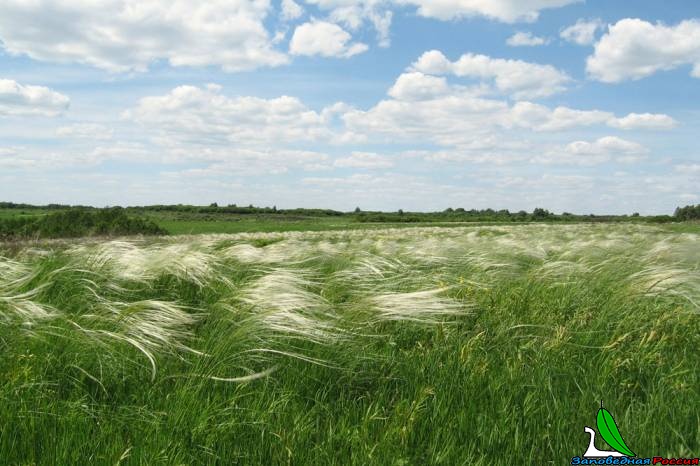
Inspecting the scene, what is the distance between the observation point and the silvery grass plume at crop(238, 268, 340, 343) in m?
2.93

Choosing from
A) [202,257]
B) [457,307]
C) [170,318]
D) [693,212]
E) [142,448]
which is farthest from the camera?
[693,212]

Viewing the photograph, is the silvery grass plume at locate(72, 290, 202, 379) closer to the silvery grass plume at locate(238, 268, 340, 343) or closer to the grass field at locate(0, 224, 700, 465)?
the grass field at locate(0, 224, 700, 465)

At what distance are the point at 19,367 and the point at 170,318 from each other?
923mm

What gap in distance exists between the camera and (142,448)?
189 centimetres

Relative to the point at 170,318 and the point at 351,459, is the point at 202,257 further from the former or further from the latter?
the point at 351,459

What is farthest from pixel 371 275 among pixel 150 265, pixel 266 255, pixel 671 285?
pixel 671 285

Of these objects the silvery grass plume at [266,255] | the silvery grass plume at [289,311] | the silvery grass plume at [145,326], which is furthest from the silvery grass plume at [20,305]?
the silvery grass plume at [266,255]

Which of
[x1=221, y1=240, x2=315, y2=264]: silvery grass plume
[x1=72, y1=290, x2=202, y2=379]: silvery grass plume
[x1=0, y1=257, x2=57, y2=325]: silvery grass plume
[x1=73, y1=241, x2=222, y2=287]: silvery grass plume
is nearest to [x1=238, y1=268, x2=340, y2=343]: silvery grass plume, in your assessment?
[x1=72, y1=290, x2=202, y2=379]: silvery grass plume

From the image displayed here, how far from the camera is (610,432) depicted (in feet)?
6.77

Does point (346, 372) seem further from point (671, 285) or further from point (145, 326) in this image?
point (671, 285)

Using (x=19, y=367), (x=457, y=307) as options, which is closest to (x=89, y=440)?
(x=19, y=367)

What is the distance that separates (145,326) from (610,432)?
8.21 ft

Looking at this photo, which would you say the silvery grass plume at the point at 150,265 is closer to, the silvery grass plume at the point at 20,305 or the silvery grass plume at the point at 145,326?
the silvery grass plume at the point at 20,305

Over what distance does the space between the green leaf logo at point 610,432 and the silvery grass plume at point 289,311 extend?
1370mm
